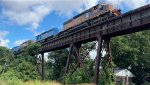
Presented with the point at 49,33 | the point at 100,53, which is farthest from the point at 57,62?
the point at 100,53

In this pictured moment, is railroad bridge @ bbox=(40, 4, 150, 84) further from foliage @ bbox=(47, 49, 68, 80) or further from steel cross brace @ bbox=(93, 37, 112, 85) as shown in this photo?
foliage @ bbox=(47, 49, 68, 80)

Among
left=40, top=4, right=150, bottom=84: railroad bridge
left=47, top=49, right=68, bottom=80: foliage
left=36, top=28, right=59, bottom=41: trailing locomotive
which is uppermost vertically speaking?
left=36, top=28, right=59, bottom=41: trailing locomotive

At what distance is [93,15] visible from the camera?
37531 mm

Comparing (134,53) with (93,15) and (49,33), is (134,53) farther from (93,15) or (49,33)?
(93,15)

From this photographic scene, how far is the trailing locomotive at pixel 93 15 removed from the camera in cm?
3503

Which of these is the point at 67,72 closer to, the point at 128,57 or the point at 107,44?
the point at 107,44

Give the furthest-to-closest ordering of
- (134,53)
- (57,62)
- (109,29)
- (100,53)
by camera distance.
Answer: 1. (57,62)
2. (134,53)
3. (100,53)
4. (109,29)

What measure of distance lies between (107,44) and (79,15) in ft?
44.8

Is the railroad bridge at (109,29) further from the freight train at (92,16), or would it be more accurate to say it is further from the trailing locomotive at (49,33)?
the trailing locomotive at (49,33)

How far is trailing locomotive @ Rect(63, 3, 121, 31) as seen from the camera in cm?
3503

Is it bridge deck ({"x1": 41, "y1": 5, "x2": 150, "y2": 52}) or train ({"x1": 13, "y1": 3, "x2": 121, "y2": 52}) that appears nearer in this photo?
bridge deck ({"x1": 41, "y1": 5, "x2": 150, "y2": 52})

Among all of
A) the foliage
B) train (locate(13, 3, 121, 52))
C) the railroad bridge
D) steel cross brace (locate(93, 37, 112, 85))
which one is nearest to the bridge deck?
the railroad bridge

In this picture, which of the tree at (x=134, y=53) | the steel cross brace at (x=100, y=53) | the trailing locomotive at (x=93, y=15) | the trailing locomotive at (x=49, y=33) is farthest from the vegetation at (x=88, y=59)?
the steel cross brace at (x=100, y=53)

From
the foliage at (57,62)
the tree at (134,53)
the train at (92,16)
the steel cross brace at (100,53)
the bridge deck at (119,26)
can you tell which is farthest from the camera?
the foliage at (57,62)
